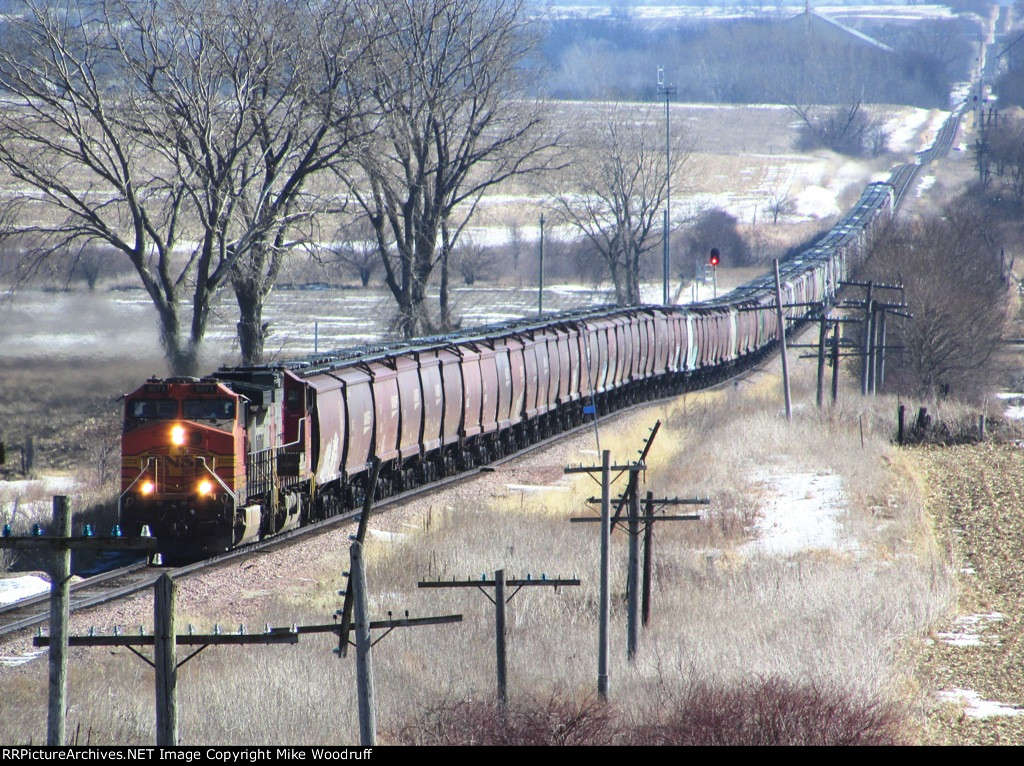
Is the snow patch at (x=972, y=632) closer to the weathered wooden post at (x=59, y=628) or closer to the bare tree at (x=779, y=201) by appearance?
the weathered wooden post at (x=59, y=628)

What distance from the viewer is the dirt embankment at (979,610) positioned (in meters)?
16.3

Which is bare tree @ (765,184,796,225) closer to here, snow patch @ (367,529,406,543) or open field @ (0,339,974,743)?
open field @ (0,339,974,743)

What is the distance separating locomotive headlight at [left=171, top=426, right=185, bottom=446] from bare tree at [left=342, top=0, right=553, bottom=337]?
22718mm

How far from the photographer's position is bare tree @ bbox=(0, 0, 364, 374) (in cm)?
3391

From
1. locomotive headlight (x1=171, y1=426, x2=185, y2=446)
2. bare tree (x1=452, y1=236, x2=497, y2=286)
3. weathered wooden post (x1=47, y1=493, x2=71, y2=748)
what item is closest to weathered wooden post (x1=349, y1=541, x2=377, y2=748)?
weathered wooden post (x1=47, y1=493, x2=71, y2=748)

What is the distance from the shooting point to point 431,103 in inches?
1822

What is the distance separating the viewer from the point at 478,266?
Result: 99.2 meters

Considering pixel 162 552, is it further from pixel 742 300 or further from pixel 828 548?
pixel 742 300

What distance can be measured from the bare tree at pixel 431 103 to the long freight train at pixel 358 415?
7189 mm

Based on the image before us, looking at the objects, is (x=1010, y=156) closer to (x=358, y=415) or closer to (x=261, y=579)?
(x=358, y=415)

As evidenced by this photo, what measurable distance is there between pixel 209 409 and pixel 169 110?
16211mm

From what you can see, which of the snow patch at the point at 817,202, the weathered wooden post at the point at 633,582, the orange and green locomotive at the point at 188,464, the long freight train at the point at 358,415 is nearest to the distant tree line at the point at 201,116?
the long freight train at the point at 358,415

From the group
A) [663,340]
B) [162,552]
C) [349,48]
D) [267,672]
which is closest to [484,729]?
[267,672]

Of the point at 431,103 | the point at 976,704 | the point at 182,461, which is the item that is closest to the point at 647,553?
the point at 976,704
